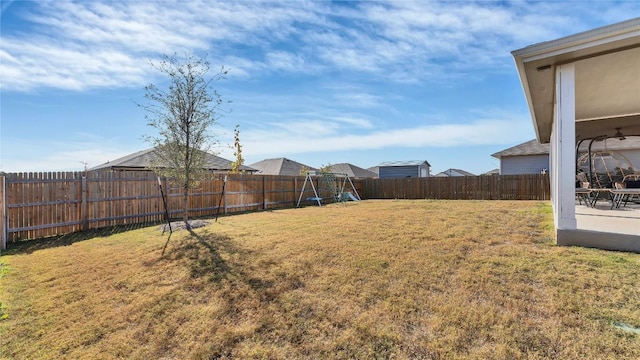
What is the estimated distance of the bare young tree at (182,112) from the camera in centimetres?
721

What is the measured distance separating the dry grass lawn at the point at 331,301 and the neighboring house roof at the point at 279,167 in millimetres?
22570

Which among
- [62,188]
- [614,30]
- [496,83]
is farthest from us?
[496,83]

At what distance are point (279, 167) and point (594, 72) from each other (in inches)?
969

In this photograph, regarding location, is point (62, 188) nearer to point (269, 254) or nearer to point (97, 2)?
point (97, 2)

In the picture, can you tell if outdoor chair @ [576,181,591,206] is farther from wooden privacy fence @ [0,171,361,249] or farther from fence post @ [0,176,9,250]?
fence post @ [0,176,9,250]

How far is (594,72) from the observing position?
4.98 meters

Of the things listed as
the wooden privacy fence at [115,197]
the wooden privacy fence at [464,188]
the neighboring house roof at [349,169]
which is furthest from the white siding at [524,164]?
the neighboring house roof at [349,169]

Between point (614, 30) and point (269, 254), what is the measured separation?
213 inches

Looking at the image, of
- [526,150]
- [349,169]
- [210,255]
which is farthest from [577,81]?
[349,169]

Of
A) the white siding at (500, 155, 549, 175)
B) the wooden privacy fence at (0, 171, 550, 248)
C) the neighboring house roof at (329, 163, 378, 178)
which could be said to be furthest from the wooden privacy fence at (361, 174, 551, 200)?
the neighboring house roof at (329, 163, 378, 178)

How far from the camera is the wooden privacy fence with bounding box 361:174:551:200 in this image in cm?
1501

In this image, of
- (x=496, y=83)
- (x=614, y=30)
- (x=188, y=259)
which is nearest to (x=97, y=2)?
(x=188, y=259)

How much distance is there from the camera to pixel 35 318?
3.01m

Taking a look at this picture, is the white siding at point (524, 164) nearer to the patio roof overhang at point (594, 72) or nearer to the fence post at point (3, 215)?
the patio roof overhang at point (594, 72)
